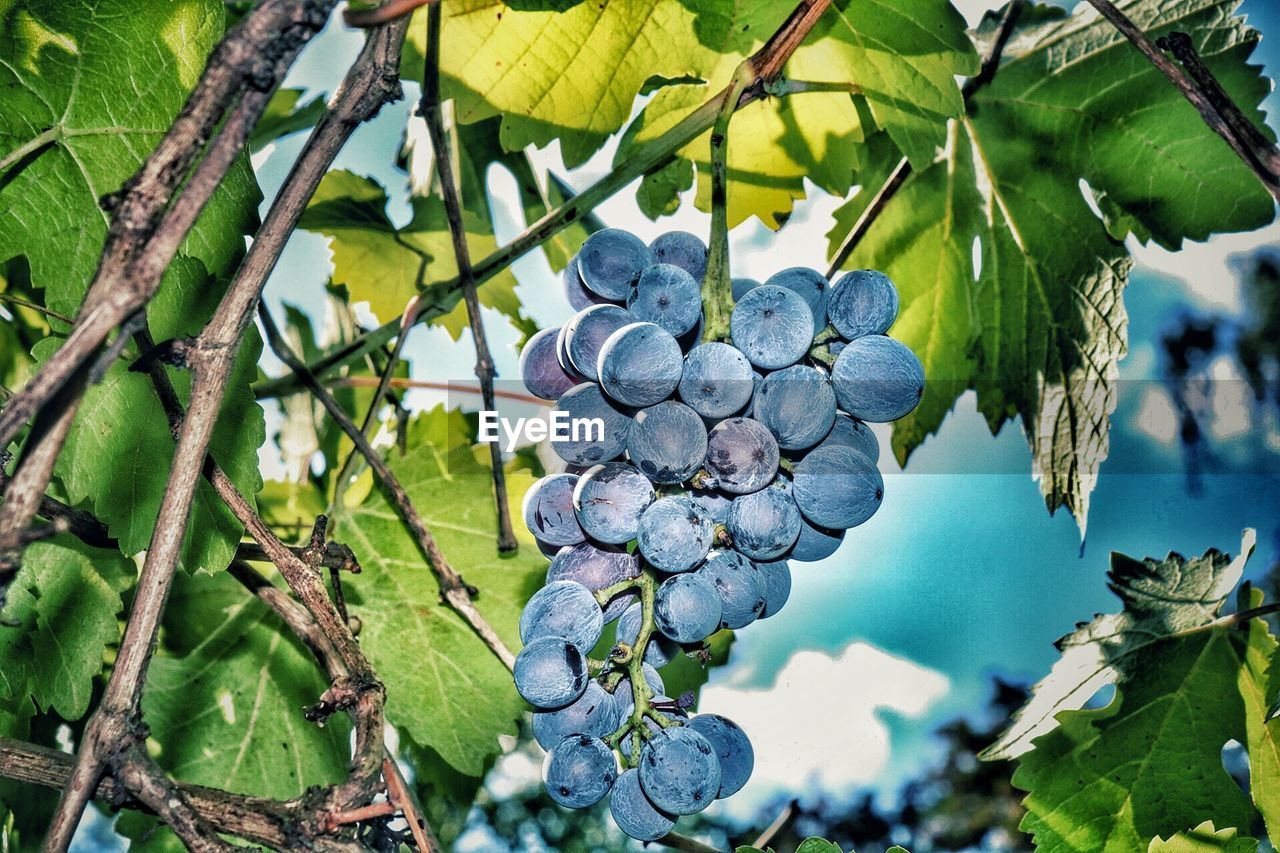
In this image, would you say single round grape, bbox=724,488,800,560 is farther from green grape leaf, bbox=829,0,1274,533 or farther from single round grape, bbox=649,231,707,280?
green grape leaf, bbox=829,0,1274,533

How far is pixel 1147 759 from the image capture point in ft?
3.57

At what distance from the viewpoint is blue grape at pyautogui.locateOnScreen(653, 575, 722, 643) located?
662mm

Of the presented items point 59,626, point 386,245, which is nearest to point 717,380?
point 59,626

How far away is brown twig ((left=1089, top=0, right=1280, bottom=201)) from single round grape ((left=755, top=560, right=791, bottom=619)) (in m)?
0.42

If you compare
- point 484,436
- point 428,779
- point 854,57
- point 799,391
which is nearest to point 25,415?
point 799,391

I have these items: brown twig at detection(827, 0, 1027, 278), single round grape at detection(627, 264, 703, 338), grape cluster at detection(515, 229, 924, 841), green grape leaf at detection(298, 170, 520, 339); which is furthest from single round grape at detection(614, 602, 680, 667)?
green grape leaf at detection(298, 170, 520, 339)

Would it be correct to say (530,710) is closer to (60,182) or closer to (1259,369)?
(60,182)

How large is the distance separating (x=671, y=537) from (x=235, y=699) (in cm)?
69

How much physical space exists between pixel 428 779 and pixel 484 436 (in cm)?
51

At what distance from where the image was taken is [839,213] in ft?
4.07

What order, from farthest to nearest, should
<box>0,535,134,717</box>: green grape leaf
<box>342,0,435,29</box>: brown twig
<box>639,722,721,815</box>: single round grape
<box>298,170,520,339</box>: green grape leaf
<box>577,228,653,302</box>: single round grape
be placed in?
<box>298,170,520,339</box>: green grape leaf → <box>0,535,134,717</box>: green grape leaf → <box>577,228,653,302</box>: single round grape → <box>639,722,721,815</box>: single round grape → <box>342,0,435,29</box>: brown twig

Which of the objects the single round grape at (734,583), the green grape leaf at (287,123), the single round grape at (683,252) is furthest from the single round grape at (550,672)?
the green grape leaf at (287,123)

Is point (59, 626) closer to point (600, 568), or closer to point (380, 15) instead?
point (600, 568)

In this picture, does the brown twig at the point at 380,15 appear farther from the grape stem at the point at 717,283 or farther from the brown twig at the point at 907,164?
the brown twig at the point at 907,164
